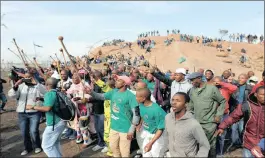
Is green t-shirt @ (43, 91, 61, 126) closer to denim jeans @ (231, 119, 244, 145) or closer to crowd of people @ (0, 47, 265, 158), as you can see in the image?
crowd of people @ (0, 47, 265, 158)

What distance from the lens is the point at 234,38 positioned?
54062 millimetres

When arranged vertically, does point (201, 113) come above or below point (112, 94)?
below

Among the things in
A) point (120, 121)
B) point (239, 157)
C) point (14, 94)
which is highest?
point (14, 94)

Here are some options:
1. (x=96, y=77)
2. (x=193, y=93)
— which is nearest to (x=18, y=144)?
(x=96, y=77)

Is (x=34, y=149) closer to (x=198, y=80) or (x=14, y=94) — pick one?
(x=14, y=94)

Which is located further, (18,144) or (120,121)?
(18,144)

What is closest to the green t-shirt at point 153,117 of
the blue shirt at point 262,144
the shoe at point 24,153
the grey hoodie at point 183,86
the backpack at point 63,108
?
the blue shirt at point 262,144

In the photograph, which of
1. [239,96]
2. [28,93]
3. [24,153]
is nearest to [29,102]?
[28,93]

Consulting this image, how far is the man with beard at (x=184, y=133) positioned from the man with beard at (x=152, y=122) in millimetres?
674

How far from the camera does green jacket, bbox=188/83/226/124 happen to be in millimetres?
5121

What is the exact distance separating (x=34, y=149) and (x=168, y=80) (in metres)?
3.66

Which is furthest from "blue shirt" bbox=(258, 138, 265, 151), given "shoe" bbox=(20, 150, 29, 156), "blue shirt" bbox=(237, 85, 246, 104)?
"shoe" bbox=(20, 150, 29, 156)

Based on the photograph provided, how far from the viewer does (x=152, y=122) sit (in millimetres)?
4441

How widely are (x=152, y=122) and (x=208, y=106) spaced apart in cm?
128
